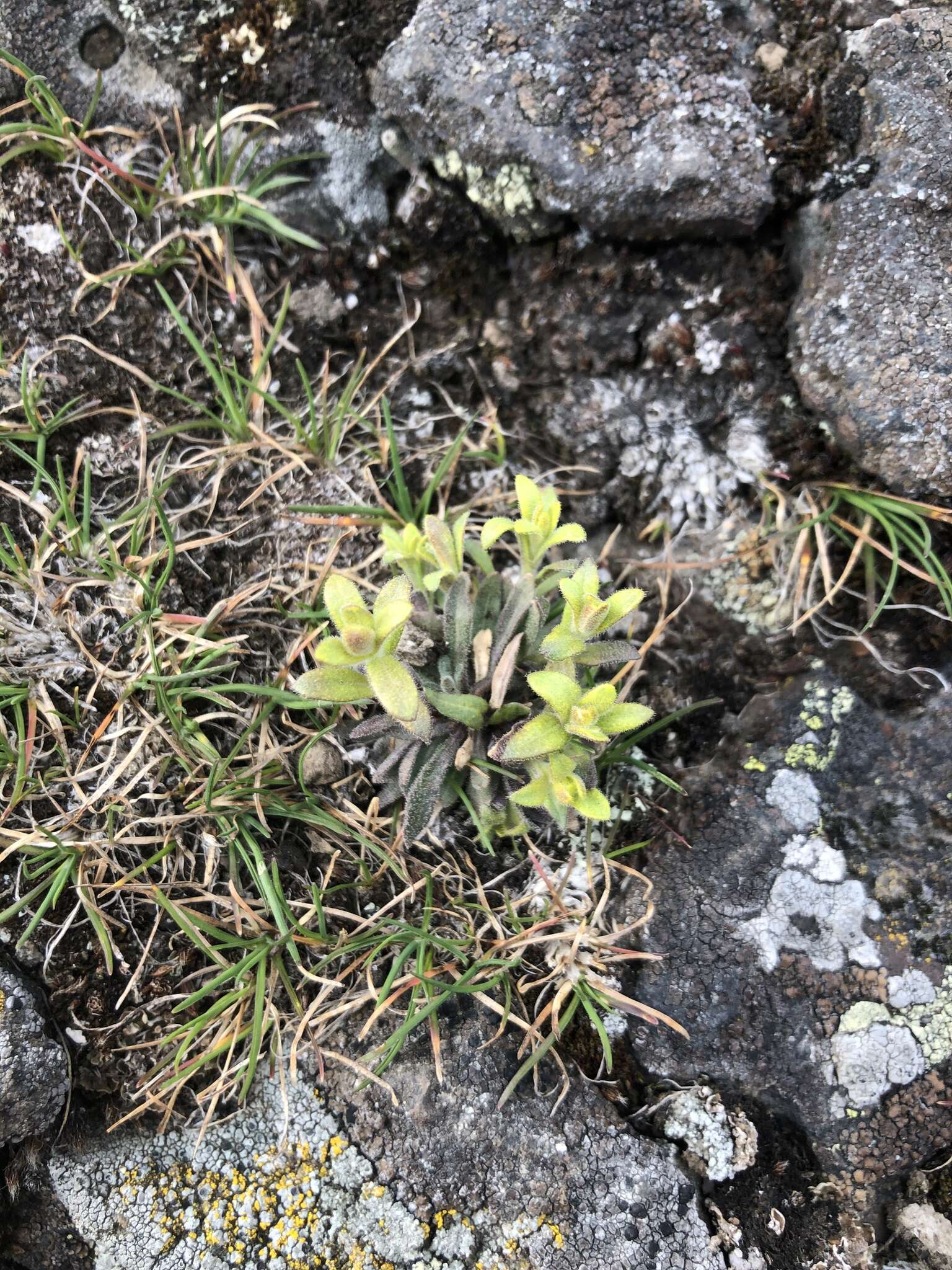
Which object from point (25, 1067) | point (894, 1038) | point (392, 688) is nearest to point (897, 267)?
point (392, 688)

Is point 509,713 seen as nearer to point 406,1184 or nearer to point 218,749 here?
point 218,749

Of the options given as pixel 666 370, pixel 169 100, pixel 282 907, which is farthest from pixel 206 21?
pixel 282 907

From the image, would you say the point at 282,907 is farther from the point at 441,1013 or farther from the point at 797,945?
the point at 797,945

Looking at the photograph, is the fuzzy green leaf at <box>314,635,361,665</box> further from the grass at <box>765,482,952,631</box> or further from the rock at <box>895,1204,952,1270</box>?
the rock at <box>895,1204,952,1270</box>

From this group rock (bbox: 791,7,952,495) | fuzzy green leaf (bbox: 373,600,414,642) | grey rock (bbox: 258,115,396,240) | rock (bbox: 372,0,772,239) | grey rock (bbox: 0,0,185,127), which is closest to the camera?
fuzzy green leaf (bbox: 373,600,414,642)

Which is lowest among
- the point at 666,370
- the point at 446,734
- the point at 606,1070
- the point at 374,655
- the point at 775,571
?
the point at 606,1070

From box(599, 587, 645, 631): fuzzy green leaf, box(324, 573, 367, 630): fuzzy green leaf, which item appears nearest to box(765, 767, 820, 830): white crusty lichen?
box(599, 587, 645, 631): fuzzy green leaf

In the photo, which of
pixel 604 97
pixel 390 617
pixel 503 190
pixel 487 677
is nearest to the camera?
pixel 390 617
